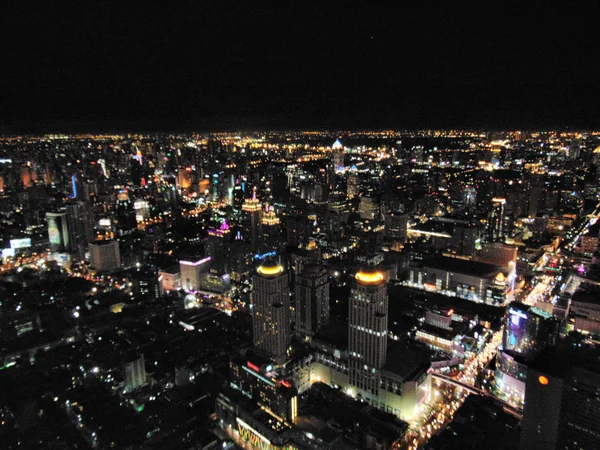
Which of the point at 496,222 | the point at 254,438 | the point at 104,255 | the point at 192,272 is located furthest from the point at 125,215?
the point at 496,222

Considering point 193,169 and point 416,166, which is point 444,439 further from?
point 416,166

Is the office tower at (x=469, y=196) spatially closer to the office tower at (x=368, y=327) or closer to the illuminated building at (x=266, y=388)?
the office tower at (x=368, y=327)

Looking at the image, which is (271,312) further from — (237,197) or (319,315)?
(237,197)

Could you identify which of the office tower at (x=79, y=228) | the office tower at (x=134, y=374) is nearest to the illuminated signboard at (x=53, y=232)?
the office tower at (x=79, y=228)

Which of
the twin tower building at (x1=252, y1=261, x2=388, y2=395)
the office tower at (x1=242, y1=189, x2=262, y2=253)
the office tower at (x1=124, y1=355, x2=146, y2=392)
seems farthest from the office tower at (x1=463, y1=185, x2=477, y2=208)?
the office tower at (x1=124, y1=355, x2=146, y2=392)

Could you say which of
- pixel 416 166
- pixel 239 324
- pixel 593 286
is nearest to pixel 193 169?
pixel 416 166
